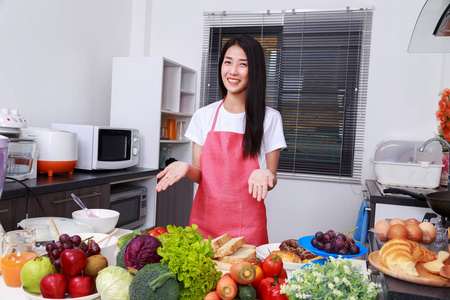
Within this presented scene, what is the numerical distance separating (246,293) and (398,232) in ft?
1.69

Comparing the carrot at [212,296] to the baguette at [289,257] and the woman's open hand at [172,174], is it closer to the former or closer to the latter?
the baguette at [289,257]

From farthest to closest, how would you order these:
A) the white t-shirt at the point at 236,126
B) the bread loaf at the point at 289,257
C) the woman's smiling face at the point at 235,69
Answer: the white t-shirt at the point at 236,126
the woman's smiling face at the point at 235,69
the bread loaf at the point at 289,257

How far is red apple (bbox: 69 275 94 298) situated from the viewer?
0.88m

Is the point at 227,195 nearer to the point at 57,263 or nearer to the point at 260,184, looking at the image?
the point at 260,184

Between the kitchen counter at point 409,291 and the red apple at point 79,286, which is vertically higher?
the kitchen counter at point 409,291

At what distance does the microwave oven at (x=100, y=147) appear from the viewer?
2.73m

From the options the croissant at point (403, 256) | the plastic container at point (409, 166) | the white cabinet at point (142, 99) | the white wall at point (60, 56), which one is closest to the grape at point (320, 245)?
the croissant at point (403, 256)

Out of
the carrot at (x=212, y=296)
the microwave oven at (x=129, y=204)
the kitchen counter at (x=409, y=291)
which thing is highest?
the kitchen counter at (x=409, y=291)

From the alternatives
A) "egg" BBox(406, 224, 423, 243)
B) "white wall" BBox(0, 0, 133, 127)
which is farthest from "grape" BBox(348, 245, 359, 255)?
"white wall" BBox(0, 0, 133, 127)

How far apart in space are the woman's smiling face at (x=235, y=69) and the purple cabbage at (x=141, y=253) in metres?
0.96

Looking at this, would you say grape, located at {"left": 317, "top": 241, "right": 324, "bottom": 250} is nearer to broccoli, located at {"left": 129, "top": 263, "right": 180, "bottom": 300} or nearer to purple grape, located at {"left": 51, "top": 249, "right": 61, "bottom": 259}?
broccoli, located at {"left": 129, "top": 263, "right": 180, "bottom": 300}

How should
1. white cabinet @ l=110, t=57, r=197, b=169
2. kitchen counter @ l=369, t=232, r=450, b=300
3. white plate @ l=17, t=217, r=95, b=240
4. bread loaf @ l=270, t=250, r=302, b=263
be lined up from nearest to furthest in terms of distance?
kitchen counter @ l=369, t=232, r=450, b=300 → bread loaf @ l=270, t=250, r=302, b=263 → white plate @ l=17, t=217, r=95, b=240 → white cabinet @ l=110, t=57, r=197, b=169

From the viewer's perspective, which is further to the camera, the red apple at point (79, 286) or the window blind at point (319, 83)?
the window blind at point (319, 83)

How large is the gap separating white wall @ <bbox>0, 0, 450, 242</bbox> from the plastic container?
234 millimetres
